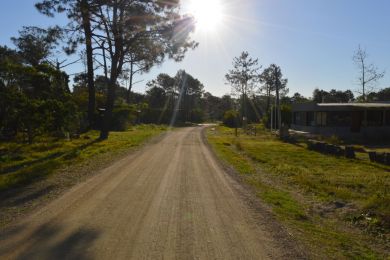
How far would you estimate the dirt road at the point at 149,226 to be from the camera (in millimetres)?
6086

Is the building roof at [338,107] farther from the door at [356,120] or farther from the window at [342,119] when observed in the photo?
the window at [342,119]

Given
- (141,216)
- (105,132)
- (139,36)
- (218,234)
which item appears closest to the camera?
(218,234)

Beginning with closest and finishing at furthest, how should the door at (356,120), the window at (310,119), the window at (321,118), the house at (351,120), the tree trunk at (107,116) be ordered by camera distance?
the tree trunk at (107,116), the house at (351,120), the door at (356,120), the window at (321,118), the window at (310,119)

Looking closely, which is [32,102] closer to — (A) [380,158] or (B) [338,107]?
(A) [380,158]

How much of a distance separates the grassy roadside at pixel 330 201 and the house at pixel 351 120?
17.2m

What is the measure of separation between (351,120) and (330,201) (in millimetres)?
28925

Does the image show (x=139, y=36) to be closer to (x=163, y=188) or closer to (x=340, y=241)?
(x=163, y=188)

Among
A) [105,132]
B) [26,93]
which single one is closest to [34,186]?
[26,93]

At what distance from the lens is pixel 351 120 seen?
3753 cm

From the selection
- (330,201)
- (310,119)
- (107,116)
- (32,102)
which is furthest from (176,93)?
(330,201)

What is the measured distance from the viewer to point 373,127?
120 feet

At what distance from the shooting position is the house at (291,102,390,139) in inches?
1414

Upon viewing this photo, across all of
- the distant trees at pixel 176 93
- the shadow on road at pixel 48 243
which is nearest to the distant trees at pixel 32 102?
the shadow on road at pixel 48 243

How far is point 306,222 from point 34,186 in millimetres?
7662
